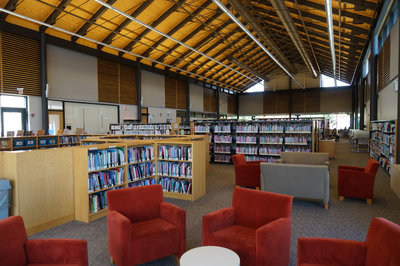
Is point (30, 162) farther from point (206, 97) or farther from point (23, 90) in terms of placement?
point (206, 97)

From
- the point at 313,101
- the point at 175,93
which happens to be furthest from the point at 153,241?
the point at 313,101

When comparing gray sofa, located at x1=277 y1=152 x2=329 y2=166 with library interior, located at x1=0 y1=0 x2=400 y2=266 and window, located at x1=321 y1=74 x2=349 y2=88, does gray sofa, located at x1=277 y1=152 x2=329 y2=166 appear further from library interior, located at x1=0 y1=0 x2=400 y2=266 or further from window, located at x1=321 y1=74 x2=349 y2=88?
window, located at x1=321 y1=74 x2=349 y2=88

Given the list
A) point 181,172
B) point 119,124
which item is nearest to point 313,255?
point 181,172

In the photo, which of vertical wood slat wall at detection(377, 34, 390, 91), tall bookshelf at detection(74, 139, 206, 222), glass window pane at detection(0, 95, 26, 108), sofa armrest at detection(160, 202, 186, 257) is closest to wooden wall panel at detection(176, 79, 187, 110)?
glass window pane at detection(0, 95, 26, 108)

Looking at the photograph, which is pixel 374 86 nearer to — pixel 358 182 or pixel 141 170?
pixel 358 182

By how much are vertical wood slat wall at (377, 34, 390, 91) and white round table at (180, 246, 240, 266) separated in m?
9.99

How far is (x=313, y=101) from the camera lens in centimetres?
2567

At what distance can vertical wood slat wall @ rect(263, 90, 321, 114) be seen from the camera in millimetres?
25625

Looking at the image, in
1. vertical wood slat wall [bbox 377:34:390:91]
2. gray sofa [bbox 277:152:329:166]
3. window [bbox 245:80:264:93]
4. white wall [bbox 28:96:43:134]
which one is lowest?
gray sofa [bbox 277:152:329:166]

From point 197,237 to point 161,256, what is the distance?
899 mm

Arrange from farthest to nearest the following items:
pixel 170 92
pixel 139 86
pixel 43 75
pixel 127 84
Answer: pixel 170 92 < pixel 139 86 < pixel 127 84 < pixel 43 75

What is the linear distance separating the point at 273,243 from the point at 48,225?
11.6 feet

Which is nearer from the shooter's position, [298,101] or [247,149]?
[247,149]

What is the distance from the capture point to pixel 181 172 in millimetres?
5551
